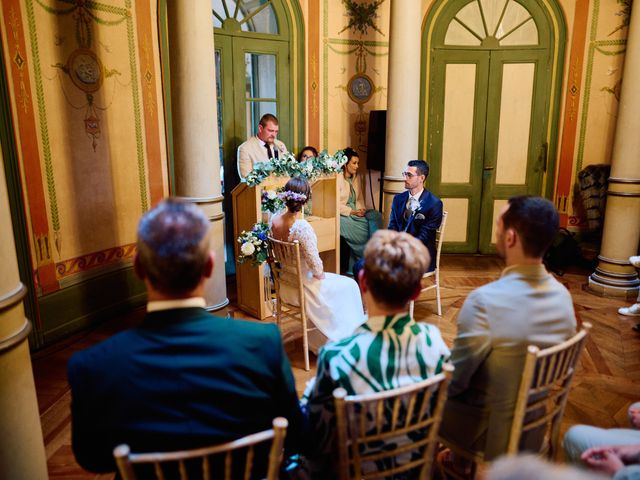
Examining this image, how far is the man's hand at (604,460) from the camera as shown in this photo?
1443 mm

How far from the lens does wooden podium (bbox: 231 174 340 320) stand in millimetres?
4035

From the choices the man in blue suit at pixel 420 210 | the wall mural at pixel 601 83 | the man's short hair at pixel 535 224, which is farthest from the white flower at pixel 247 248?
the wall mural at pixel 601 83

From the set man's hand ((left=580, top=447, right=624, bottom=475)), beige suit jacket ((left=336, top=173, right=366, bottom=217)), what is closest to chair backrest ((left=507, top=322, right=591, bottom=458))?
man's hand ((left=580, top=447, right=624, bottom=475))

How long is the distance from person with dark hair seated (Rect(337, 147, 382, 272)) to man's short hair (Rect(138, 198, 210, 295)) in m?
3.72

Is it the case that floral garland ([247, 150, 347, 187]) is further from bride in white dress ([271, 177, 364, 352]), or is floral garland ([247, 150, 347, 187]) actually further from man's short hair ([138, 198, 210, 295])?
man's short hair ([138, 198, 210, 295])

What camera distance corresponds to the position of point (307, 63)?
567cm

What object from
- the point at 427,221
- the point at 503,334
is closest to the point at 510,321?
the point at 503,334

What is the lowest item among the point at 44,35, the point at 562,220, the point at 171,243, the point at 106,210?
the point at 562,220

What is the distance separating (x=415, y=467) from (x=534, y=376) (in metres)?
0.46

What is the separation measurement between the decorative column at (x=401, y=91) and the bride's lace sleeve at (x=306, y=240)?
2136 millimetres

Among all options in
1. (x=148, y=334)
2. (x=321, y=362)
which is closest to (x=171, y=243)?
(x=148, y=334)

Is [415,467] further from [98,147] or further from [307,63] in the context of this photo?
[307,63]

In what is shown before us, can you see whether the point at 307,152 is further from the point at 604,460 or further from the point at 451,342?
the point at 604,460

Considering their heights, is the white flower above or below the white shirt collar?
below
